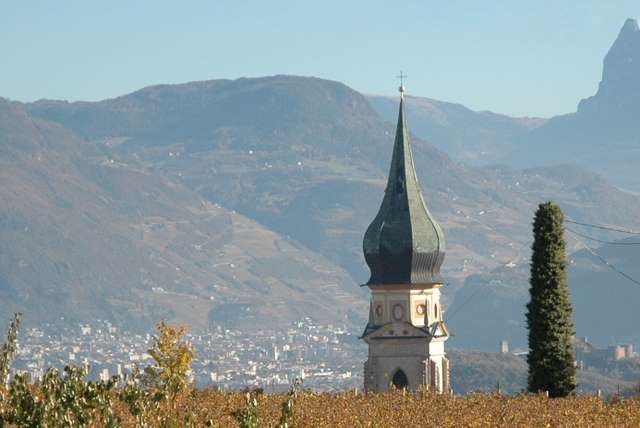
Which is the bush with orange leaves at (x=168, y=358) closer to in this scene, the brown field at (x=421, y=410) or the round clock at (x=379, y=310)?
the brown field at (x=421, y=410)

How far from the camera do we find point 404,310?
8512 cm

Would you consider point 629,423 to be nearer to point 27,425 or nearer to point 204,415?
point 204,415

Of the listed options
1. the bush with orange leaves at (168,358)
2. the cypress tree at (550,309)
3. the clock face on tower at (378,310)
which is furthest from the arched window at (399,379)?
the cypress tree at (550,309)

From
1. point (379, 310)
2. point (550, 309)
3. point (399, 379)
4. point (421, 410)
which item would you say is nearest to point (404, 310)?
point (379, 310)

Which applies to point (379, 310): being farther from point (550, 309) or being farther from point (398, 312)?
point (550, 309)

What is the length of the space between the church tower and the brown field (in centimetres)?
2158

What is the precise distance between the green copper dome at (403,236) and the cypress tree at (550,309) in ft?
73.0

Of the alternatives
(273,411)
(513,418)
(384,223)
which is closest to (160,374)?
(273,411)

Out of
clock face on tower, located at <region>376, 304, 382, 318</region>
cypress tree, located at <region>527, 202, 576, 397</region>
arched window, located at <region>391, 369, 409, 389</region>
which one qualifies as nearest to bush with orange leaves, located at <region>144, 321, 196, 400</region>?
cypress tree, located at <region>527, 202, 576, 397</region>

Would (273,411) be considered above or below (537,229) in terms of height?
below

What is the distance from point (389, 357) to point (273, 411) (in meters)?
31.5

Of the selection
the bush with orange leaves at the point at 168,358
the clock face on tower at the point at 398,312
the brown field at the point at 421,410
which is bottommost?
the brown field at the point at 421,410

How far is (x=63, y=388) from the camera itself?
1727 inches

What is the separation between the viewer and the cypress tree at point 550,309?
208 feet
